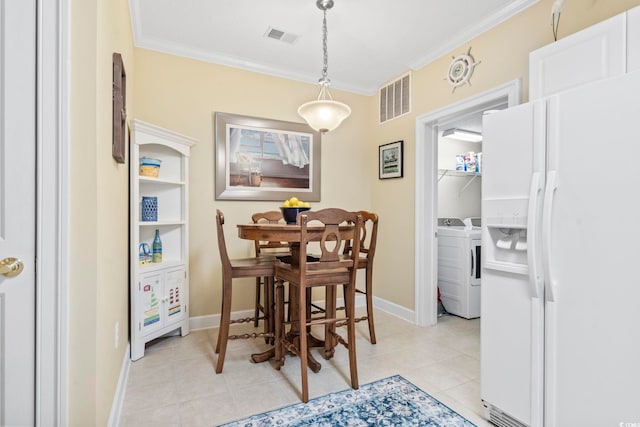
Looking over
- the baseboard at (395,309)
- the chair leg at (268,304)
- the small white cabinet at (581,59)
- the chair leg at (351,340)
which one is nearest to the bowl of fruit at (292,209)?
the chair leg at (268,304)

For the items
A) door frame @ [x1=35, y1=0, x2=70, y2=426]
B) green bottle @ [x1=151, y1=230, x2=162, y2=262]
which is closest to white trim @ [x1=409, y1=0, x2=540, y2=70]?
door frame @ [x1=35, y1=0, x2=70, y2=426]

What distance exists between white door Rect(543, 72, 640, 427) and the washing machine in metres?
2.06

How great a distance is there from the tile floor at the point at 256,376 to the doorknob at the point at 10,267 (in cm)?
107

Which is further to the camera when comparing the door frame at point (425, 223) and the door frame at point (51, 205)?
the door frame at point (425, 223)

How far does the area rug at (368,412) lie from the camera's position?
171 centimetres

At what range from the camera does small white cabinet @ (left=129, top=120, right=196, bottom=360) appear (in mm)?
2453

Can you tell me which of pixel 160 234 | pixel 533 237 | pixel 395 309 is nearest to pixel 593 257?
pixel 533 237

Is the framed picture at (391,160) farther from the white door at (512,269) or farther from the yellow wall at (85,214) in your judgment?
the yellow wall at (85,214)

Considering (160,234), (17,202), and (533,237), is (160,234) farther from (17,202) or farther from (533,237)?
(533,237)

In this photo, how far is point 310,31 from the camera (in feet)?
9.00

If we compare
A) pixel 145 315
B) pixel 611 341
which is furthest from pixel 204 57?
pixel 611 341

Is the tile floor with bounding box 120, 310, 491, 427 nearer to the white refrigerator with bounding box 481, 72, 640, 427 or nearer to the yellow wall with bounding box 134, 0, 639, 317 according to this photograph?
the white refrigerator with bounding box 481, 72, 640, 427

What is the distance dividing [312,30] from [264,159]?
1.33m

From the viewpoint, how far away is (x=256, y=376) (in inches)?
86.8
